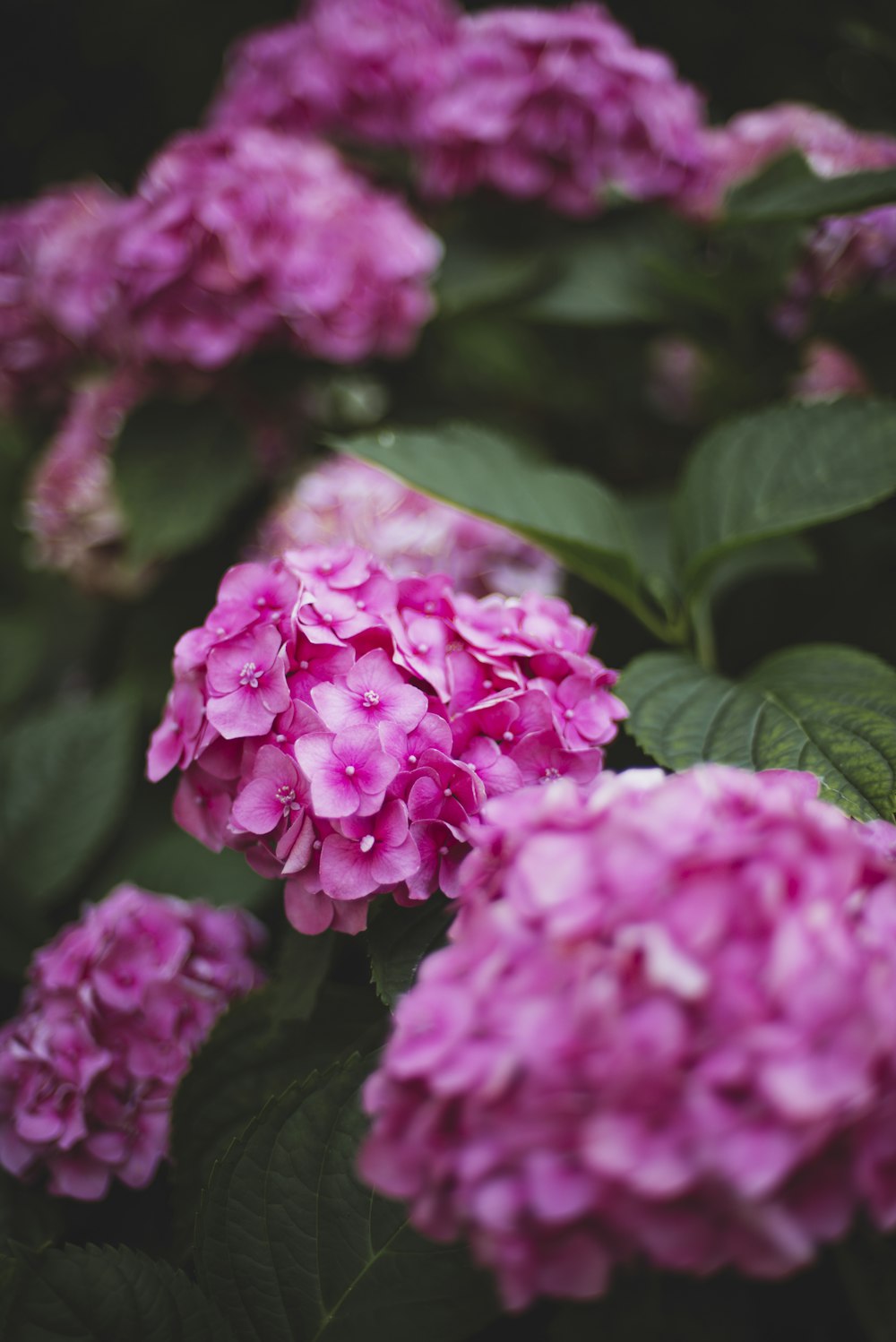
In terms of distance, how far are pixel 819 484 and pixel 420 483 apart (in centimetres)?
37

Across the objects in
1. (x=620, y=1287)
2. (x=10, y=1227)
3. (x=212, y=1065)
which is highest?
(x=620, y=1287)

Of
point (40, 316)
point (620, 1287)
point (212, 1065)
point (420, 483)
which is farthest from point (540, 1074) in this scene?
point (40, 316)

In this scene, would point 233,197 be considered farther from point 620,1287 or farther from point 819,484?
point 620,1287

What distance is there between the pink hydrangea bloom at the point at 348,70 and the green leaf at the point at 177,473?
503mm

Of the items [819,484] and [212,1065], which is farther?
[819,484]

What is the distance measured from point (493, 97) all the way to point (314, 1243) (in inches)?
51.8

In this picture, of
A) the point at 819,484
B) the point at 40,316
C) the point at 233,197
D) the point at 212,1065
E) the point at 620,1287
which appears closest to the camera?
the point at 620,1287

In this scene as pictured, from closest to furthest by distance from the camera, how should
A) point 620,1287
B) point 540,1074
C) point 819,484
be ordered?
point 540,1074 → point 620,1287 → point 819,484

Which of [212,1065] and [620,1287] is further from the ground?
[620,1287]

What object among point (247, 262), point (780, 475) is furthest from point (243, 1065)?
→ point (247, 262)

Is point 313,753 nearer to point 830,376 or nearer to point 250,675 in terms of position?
point 250,675

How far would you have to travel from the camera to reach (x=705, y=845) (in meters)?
0.44

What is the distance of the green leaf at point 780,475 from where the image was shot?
89cm

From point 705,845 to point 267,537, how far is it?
86 cm
